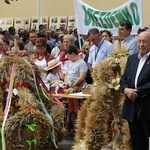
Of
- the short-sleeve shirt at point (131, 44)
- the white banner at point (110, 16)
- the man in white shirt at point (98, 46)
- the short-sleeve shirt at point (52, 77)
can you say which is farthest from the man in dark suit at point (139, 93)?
the white banner at point (110, 16)

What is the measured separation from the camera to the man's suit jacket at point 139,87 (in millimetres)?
5516

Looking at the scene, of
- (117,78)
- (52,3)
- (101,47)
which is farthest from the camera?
(52,3)

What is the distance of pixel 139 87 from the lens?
5535 millimetres

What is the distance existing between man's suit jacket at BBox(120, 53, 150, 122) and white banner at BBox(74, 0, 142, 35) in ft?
13.0

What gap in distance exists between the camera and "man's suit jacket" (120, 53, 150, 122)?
5516 millimetres

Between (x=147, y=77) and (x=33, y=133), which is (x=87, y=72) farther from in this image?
(x=147, y=77)

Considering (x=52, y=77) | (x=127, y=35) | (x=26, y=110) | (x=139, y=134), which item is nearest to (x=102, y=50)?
(x=127, y=35)

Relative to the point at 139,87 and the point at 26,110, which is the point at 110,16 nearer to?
the point at 26,110

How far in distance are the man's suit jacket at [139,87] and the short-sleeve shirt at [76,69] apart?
286cm

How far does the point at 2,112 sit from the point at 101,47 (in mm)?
2416

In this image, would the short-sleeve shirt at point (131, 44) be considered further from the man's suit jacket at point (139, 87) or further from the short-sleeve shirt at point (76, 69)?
the man's suit jacket at point (139, 87)

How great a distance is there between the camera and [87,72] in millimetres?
9078

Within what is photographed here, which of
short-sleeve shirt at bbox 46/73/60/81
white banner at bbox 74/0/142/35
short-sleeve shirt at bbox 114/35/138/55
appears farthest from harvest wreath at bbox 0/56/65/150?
white banner at bbox 74/0/142/35

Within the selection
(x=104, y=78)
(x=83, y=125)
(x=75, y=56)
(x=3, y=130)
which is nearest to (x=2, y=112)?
(x=3, y=130)
